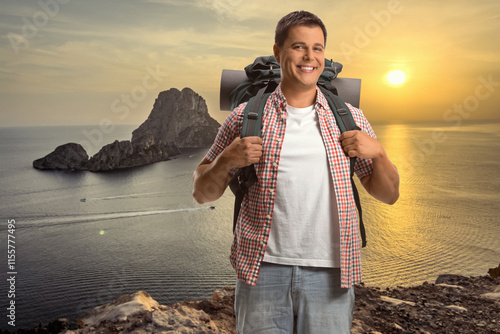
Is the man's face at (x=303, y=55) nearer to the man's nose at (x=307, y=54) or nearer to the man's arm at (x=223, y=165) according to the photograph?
the man's nose at (x=307, y=54)

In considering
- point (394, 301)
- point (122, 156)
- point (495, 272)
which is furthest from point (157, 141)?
point (394, 301)

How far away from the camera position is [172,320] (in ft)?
13.9

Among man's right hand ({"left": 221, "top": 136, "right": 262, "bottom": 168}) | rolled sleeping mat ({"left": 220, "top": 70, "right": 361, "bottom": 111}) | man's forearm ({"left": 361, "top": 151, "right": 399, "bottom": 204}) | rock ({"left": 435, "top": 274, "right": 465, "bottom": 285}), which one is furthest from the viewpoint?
rock ({"left": 435, "top": 274, "right": 465, "bottom": 285})

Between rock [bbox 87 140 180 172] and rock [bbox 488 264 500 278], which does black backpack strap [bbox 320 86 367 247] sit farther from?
rock [bbox 87 140 180 172]

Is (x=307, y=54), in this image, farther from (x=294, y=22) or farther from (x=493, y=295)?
(x=493, y=295)

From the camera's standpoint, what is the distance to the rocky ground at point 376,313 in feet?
14.1

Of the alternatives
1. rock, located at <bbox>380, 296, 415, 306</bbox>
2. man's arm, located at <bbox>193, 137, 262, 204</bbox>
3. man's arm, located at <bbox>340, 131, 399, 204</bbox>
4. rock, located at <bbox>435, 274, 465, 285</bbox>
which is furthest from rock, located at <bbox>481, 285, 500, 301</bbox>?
man's arm, located at <bbox>193, 137, 262, 204</bbox>

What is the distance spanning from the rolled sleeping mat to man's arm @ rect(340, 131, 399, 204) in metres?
0.62

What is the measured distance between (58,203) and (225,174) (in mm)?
42999

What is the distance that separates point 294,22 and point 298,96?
0.31 meters

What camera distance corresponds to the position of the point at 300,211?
1.80 metres

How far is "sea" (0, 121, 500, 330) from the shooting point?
70.2 feet

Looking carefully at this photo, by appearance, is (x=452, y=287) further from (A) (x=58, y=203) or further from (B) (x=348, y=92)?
(A) (x=58, y=203)

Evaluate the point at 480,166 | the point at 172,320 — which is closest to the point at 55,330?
the point at 172,320
